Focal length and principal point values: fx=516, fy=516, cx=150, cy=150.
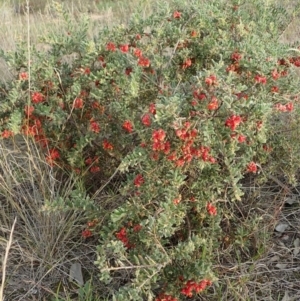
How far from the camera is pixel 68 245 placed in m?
2.26

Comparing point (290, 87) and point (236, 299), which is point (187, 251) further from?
point (290, 87)

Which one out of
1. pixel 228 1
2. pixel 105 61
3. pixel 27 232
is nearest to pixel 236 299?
pixel 27 232

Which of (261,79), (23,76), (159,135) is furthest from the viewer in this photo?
(23,76)

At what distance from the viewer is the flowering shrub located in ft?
5.91

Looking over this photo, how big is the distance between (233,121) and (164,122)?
9.4 inches

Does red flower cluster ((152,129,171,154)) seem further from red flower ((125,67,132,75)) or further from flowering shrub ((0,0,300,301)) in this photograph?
red flower ((125,67,132,75))

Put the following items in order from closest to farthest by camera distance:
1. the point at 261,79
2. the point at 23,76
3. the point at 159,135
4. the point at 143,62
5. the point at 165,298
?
the point at 159,135 → the point at 165,298 → the point at 261,79 → the point at 143,62 → the point at 23,76

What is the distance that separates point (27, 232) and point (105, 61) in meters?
0.83

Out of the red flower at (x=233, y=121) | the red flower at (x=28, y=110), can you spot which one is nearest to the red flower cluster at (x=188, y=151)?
the red flower at (x=233, y=121)

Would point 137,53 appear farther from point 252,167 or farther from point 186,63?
point 252,167

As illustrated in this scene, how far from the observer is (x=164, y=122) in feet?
5.94

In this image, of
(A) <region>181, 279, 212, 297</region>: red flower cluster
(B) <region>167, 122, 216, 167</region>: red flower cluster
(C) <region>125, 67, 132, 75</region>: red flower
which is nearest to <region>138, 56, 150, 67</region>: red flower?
(C) <region>125, 67, 132, 75</region>: red flower

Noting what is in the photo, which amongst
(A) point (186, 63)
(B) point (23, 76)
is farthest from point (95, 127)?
(A) point (186, 63)

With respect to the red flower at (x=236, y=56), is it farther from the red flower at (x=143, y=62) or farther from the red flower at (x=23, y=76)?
the red flower at (x=23, y=76)
